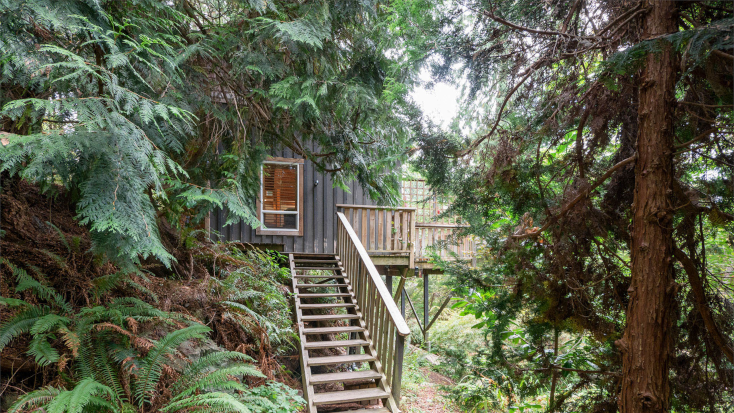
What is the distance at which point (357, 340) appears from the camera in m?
4.71

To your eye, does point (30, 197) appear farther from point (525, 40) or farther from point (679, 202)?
point (679, 202)

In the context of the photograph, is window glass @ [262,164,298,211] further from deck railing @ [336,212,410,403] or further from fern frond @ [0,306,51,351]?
fern frond @ [0,306,51,351]

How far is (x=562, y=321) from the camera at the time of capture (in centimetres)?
334

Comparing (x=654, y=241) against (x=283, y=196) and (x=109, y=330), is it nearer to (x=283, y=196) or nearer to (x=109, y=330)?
(x=109, y=330)

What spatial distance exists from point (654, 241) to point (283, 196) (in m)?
6.13

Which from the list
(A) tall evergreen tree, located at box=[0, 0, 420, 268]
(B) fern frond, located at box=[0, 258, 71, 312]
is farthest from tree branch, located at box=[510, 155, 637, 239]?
(B) fern frond, located at box=[0, 258, 71, 312]

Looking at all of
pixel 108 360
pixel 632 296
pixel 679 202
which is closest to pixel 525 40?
pixel 679 202

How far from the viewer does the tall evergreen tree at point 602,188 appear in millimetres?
2514

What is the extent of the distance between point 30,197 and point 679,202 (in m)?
5.32

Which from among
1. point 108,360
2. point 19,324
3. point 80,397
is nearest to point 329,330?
point 108,360

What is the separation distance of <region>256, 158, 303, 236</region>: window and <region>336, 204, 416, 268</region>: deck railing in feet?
2.86

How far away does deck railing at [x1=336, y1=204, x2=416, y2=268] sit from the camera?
7406 mm

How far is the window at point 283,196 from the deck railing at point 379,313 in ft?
5.60

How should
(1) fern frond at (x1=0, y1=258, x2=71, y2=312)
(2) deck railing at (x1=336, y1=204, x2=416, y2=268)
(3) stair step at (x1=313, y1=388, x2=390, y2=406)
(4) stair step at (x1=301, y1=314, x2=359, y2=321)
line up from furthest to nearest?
(2) deck railing at (x1=336, y1=204, x2=416, y2=268) < (4) stair step at (x1=301, y1=314, x2=359, y2=321) < (3) stair step at (x1=313, y1=388, x2=390, y2=406) < (1) fern frond at (x1=0, y1=258, x2=71, y2=312)
